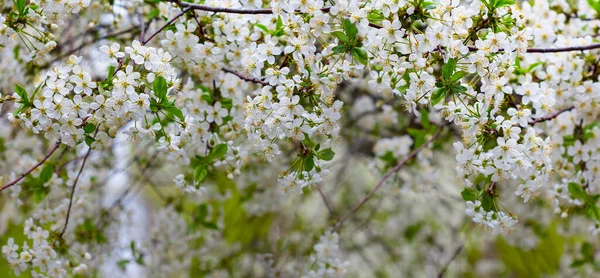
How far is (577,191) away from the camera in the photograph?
2090 millimetres

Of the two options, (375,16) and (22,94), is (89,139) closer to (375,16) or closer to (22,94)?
(22,94)

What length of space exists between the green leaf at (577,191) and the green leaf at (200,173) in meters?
1.36

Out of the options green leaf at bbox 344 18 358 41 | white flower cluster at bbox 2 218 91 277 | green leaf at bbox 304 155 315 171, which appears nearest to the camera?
green leaf at bbox 344 18 358 41

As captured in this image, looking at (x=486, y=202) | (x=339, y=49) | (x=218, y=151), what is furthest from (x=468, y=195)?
(x=218, y=151)

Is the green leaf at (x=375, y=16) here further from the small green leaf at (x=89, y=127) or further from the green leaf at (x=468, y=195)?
the small green leaf at (x=89, y=127)

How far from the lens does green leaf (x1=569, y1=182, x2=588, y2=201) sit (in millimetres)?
2082

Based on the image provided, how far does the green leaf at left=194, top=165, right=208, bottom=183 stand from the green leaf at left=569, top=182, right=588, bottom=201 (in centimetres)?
136

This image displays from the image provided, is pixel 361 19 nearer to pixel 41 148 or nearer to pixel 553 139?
pixel 553 139

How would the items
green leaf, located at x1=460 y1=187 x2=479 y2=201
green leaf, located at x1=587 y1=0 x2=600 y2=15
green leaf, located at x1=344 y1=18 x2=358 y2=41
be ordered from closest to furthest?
green leaf, located at x1=344 y1=18 x2=358 y2=41 → green leaf, located at x1=460 y1=187 x2=479 y2=201 → green leaf, located at x1=587 y1=0 x2=600 y2=15

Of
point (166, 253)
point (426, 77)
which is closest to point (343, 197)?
point (166, 253)

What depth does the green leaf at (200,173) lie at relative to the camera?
1.89m

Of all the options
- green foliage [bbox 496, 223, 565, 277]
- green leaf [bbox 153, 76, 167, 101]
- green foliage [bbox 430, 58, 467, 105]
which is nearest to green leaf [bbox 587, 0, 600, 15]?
green foliage [bbox 430, 58, 467, 105]

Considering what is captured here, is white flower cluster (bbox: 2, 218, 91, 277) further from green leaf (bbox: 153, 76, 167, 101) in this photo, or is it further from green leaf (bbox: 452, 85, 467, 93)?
green leaf (bbox: 452, 85, 467, 93)

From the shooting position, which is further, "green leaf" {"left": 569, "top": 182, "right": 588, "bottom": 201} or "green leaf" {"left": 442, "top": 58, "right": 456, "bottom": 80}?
"green leaf" {"left": 569, "top": 182, "right": 588, "bottom": 201}
